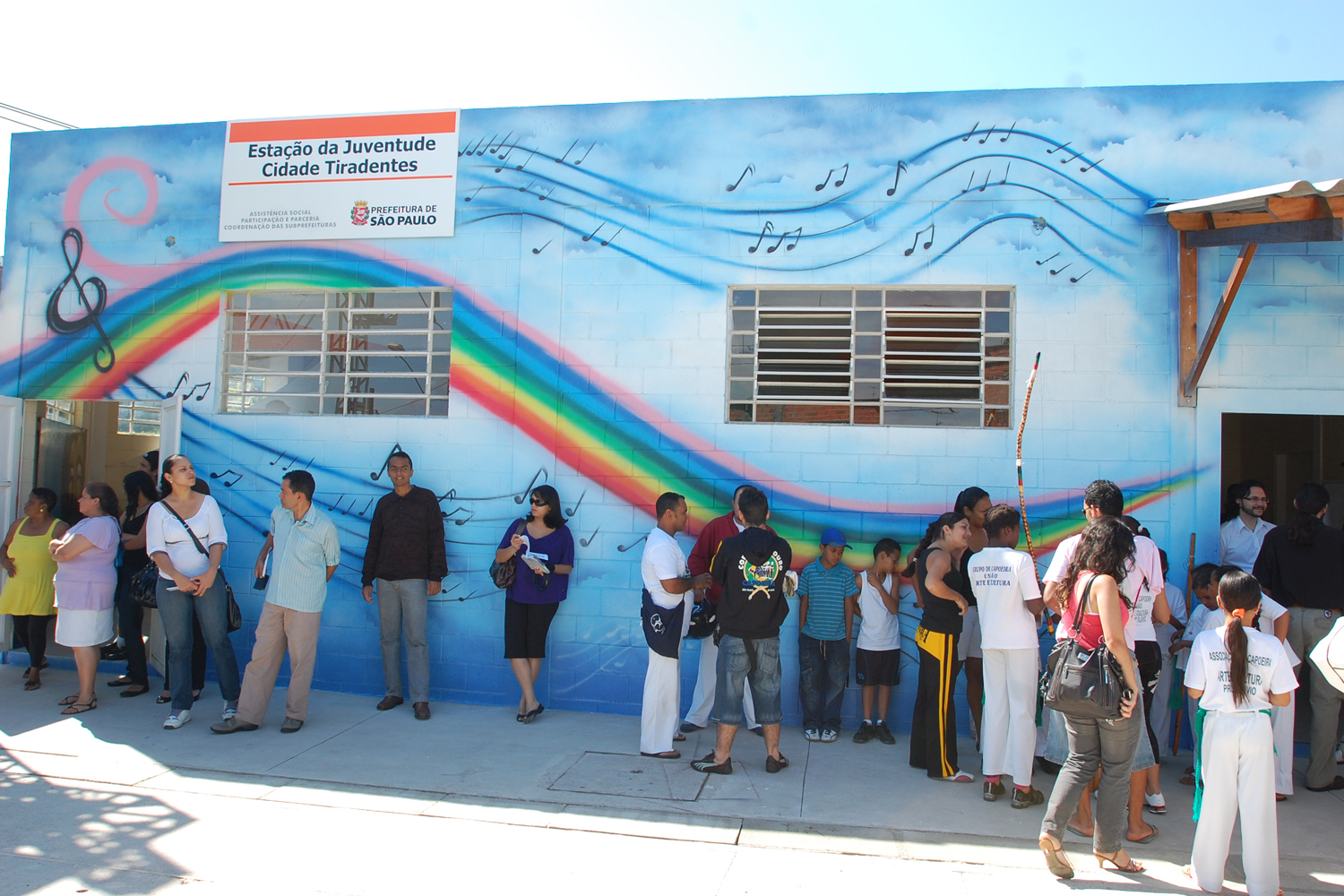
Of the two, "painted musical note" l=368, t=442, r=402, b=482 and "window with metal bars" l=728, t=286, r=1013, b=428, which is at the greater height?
"window with metal bars" l=728, t=286, r=1013, b=428

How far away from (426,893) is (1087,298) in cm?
585

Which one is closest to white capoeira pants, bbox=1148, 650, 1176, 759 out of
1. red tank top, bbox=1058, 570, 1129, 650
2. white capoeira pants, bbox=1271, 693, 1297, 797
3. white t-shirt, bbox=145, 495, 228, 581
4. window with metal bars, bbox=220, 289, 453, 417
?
white capoeira pants, bbox=1271, 693, 1297, 797

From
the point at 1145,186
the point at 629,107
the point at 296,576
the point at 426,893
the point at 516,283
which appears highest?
the point at 629,107

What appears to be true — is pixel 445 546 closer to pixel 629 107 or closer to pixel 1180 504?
pixel 629 107

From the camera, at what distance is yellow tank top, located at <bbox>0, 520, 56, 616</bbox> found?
7.32 metres

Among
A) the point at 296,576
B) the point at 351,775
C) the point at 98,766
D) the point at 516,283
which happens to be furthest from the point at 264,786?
the point at 516,283

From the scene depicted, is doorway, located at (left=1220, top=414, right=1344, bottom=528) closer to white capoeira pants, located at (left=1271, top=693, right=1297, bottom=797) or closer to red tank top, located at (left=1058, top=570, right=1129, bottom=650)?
white capoeira pants, located at (left=1271, top=693, right=1297, bottom=797)

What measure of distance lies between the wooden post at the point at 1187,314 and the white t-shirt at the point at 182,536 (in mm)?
7034

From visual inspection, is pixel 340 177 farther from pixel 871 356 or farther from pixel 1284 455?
pixel 1284 455

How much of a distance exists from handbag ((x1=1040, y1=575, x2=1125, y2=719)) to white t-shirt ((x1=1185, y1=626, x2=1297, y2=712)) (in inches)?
15.2

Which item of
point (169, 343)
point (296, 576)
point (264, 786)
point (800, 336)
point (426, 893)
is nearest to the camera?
point (426, 893)

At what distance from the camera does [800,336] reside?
7.17 metres

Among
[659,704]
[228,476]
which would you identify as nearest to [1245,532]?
[659,704]

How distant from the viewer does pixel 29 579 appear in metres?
7.34
